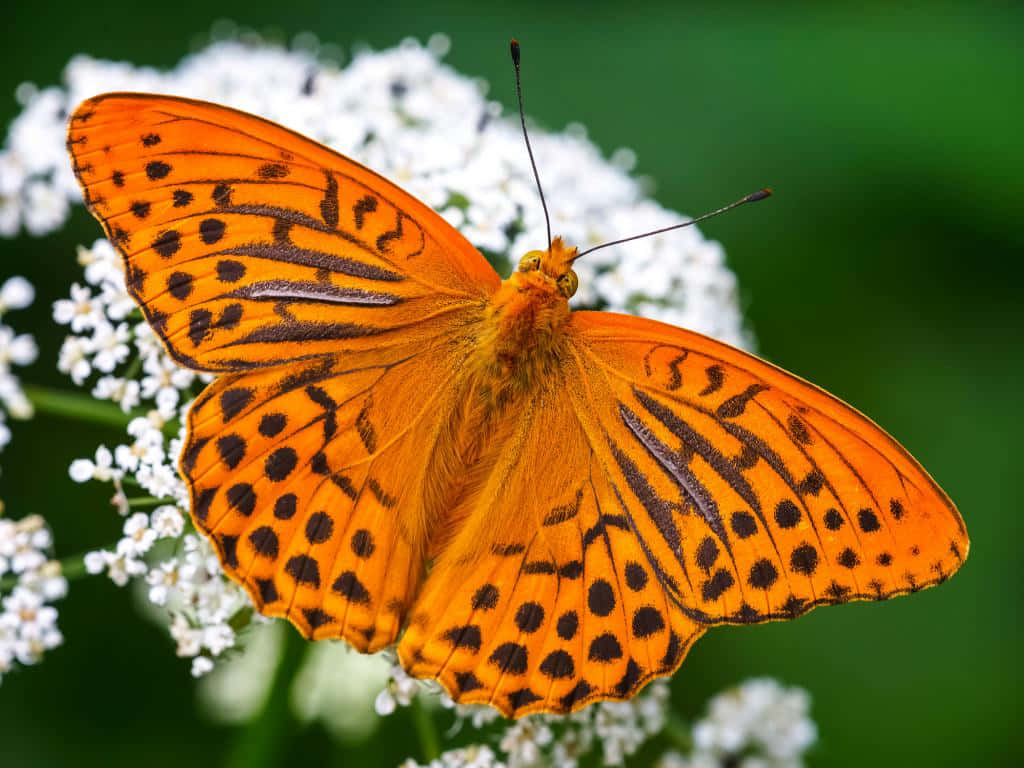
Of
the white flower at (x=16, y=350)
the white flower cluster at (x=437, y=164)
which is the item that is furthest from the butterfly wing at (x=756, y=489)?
the white flower at (x=16, y=350)

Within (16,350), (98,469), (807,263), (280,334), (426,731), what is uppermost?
(807,263)

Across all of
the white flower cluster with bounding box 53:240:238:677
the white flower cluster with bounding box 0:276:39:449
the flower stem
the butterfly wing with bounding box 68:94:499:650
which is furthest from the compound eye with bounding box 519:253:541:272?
the flower stem

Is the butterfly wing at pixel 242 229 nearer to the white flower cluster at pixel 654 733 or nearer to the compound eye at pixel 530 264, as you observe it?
the compound eye at pixel 530 264

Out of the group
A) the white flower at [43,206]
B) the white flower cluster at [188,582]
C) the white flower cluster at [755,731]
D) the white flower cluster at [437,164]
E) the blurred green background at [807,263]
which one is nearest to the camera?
the white flower cluster at [188,582]

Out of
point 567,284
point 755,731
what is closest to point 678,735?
point 755,731

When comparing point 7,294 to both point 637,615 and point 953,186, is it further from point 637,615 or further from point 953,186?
point 953,186

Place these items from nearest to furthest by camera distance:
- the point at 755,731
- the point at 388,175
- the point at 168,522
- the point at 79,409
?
the point at 168,522 < the point at 79,409 < the point at 388,175 < the point at 755,731

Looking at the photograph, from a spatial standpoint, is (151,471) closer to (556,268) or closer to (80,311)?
(80,311)
